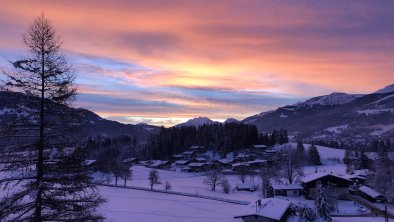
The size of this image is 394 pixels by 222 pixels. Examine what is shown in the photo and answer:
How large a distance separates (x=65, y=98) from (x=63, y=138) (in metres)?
1.42

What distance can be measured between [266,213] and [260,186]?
1913 inches

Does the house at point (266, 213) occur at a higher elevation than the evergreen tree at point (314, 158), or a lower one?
lower

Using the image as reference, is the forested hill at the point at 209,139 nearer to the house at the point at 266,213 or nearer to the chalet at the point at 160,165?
the chalet at the point at 160,165

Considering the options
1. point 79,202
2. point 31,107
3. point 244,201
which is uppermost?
point 31,107

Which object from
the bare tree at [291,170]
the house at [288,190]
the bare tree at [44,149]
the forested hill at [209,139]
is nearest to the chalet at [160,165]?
the forested hill at [209,139]

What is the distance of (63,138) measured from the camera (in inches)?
544

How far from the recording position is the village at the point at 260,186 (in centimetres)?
5981

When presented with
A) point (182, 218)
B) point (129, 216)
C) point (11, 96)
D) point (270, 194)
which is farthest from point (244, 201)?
point (11, 96)

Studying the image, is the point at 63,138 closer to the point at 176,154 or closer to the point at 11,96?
the point at 11,96

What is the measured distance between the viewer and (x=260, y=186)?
101562 millimetres

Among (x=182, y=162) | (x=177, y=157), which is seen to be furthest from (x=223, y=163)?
(x=177, y=157)

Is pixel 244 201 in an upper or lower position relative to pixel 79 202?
lower

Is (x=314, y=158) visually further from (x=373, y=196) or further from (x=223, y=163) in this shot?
(x=373, y=196)

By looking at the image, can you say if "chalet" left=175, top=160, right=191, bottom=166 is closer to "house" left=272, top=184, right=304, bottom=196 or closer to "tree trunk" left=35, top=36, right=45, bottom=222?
"house" left=272, top=184, right=304, bottom=196
